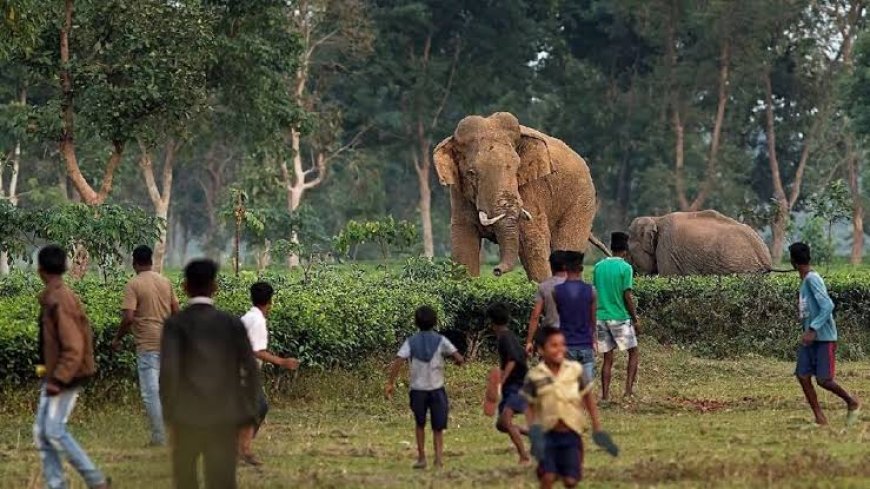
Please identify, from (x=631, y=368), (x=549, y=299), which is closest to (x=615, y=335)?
(x=631, y=368)

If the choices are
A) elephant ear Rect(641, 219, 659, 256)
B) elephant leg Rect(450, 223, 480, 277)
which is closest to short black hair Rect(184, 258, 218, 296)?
elephant leg Rect(450, 223, 480, 277)

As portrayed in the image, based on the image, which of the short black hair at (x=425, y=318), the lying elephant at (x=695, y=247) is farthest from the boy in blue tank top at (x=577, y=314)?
the lying elephant at (x=695, y=247)

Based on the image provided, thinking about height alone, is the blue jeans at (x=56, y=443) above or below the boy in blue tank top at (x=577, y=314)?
below

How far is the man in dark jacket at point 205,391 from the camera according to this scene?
907cm

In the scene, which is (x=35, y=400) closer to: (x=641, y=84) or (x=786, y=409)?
(x=786, y=409)

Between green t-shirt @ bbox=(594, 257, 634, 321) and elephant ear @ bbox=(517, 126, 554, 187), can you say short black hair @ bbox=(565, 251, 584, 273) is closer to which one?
green t-shirt @ bbox=(594, 257, 634, 321)

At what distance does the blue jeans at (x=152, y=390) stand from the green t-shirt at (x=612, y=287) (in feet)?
15.3

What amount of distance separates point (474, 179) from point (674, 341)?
138 inches

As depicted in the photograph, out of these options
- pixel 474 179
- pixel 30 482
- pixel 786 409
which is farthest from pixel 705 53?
pixel 30 482

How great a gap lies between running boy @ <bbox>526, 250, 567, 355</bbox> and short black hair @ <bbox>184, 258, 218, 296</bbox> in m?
4.31

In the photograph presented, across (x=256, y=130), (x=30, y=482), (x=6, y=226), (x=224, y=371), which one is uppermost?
(x=256, y=130)

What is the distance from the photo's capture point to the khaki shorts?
15.8 metres

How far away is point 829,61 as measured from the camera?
191 feet

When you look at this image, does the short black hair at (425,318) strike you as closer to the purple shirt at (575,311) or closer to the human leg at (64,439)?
the purple shirt at (575,311)
